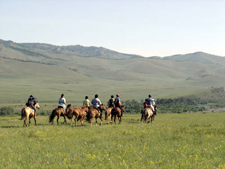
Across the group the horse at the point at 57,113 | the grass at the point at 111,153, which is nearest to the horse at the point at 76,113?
the horse at the point at 57,113

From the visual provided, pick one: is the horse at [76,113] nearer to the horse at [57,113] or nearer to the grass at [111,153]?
the horse at [57,113]

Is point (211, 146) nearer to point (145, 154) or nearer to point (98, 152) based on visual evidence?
point (145, 154)

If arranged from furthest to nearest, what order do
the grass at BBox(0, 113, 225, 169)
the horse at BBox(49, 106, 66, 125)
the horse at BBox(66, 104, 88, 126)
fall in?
the horse at BBox(49, 106, 66, 125) < the horse at BBox(66, 104, 88, 126) < the grass at BBox(0, 113, 225, 169)

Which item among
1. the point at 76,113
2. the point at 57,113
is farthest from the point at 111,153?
the point at 57,113

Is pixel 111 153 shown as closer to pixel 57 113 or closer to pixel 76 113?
pixel 76 113

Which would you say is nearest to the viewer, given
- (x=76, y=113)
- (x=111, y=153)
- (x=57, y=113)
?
(x=111, y=153)

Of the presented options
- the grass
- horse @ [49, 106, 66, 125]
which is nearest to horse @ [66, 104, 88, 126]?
horse @ [49, 106, 66, 125]

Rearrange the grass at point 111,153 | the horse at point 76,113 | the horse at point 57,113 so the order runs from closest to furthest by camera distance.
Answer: the grass at point 111,153, the horse at point 76,113, the horse at point 57,113

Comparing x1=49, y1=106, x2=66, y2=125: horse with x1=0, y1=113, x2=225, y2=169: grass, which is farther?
x1=49, y1=106, x2=66, y2=125: horse

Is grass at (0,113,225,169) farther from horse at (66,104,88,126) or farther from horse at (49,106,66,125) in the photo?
horse at (49,106,66,125)

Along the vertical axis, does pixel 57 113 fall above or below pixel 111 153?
above

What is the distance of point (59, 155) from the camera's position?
11.0 metres

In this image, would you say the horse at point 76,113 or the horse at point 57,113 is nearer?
the horse at point 76,113

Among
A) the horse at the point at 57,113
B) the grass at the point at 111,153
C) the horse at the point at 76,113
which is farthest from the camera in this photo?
the horse at the point at 57,113
